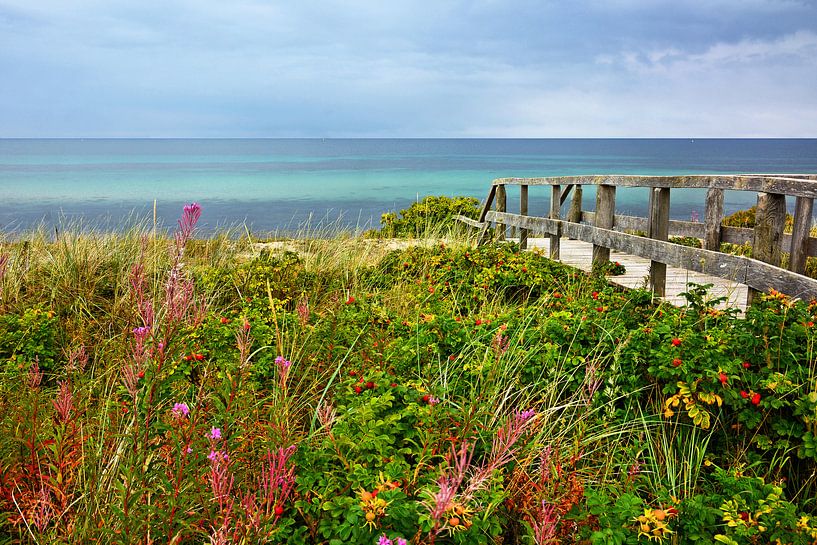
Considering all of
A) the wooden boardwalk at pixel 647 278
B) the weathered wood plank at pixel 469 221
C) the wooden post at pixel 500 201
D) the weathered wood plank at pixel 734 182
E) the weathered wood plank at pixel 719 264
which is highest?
the weathered wood plank at pixel 734 182

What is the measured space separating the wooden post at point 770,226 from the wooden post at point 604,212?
2.24 m

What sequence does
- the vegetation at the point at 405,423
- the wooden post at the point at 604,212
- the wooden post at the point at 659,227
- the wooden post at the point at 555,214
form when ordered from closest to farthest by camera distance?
the vegetation at the point at 405,423, the wooden post at the point at 659,227, the wooden post at the point at 604,212, the wooden post at the point at 555,214

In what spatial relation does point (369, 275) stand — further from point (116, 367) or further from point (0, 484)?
point (0, 484)

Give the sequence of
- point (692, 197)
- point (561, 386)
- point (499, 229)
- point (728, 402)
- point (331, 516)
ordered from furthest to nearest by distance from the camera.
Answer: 1. point (692, 197)
2. point (499, 229)
3. point (561, 386)
4. point (728, 402)
5. point (331, 516)

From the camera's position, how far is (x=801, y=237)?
4.96 metres

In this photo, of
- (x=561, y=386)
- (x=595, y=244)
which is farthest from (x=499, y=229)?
(x=561, y=386)

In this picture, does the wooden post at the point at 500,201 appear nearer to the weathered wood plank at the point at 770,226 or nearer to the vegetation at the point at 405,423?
the vegetation at the point at 405,423

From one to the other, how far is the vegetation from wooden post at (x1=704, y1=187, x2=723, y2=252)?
3.85 feet

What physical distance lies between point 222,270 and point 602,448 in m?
4.85

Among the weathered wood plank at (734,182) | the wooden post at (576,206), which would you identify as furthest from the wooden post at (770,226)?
the wooden post at (576,206)

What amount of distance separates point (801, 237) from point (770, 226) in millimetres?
250

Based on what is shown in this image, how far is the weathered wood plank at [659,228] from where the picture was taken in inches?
253

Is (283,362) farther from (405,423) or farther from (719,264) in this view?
(719,264)

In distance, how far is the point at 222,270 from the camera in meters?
6.97
